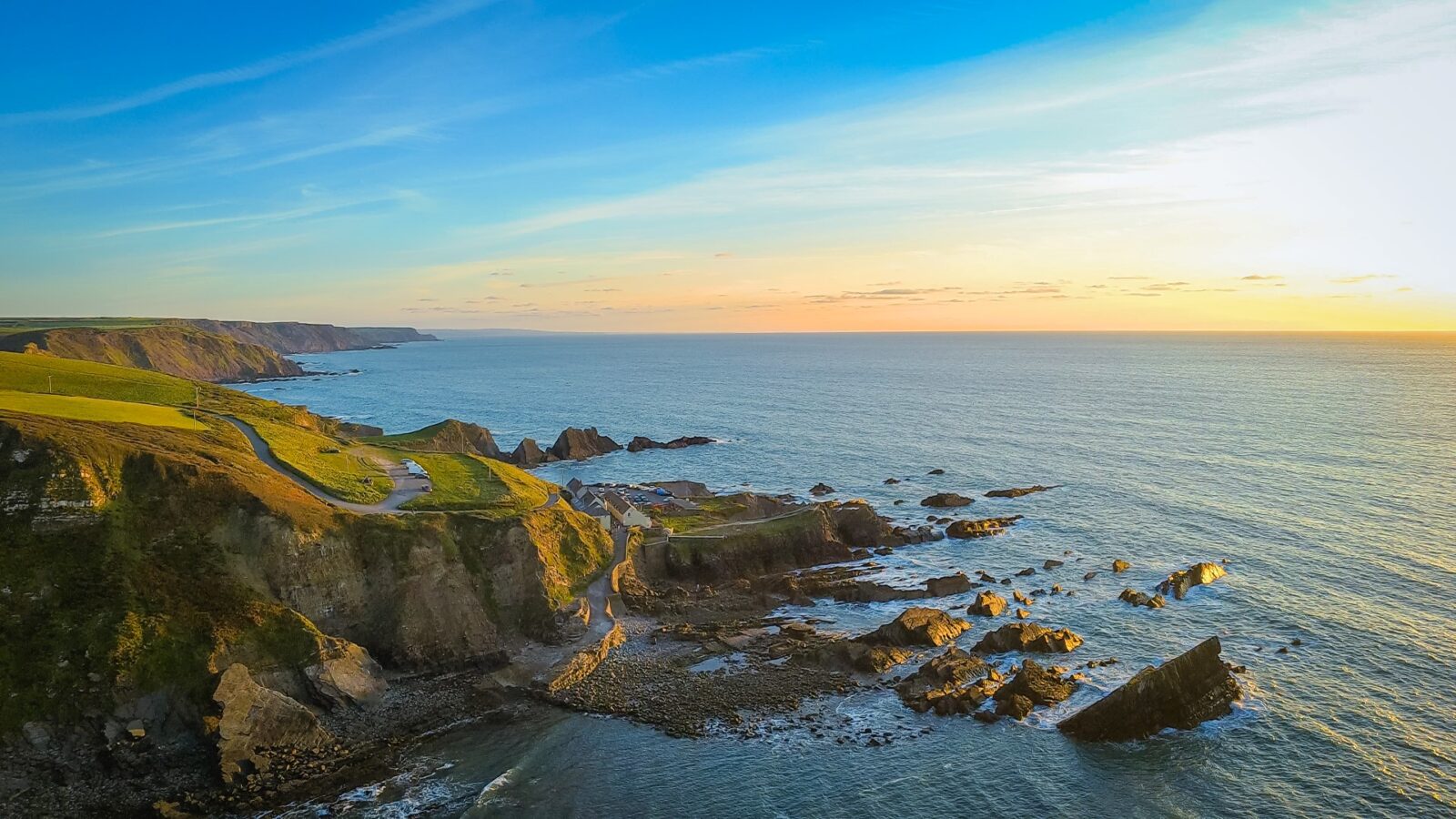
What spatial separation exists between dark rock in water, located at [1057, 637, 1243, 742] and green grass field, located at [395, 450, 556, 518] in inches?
1404

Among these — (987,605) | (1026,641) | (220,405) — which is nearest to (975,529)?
(987,605)

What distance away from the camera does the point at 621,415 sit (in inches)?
6004

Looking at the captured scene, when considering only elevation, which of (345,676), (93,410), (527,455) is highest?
(93,410)

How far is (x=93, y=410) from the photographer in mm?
55500

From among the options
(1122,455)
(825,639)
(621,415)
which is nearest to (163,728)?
(825,639)

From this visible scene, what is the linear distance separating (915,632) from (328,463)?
143ft

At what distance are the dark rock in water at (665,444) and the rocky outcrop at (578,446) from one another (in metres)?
3.48

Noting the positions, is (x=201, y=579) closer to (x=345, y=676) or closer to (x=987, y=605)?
(x=345, y=676)

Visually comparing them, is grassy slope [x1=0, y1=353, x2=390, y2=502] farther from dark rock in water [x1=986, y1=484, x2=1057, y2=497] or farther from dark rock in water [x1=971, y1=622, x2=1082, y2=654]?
dark rock in water [x1=986, y1=484, x2=1057, y2=497]

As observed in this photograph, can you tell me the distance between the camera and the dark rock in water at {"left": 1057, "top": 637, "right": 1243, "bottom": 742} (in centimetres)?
3806

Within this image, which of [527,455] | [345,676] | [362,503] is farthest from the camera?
[527,455]

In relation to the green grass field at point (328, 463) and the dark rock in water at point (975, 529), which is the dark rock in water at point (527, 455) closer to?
the green grass field at point (328, 463)

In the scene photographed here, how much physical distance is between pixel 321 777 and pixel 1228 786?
38.6 meters

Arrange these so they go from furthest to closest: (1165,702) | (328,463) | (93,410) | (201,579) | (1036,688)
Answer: (328,463)
(93,410)
(1036,688)
(201,579)
(1165,702)
